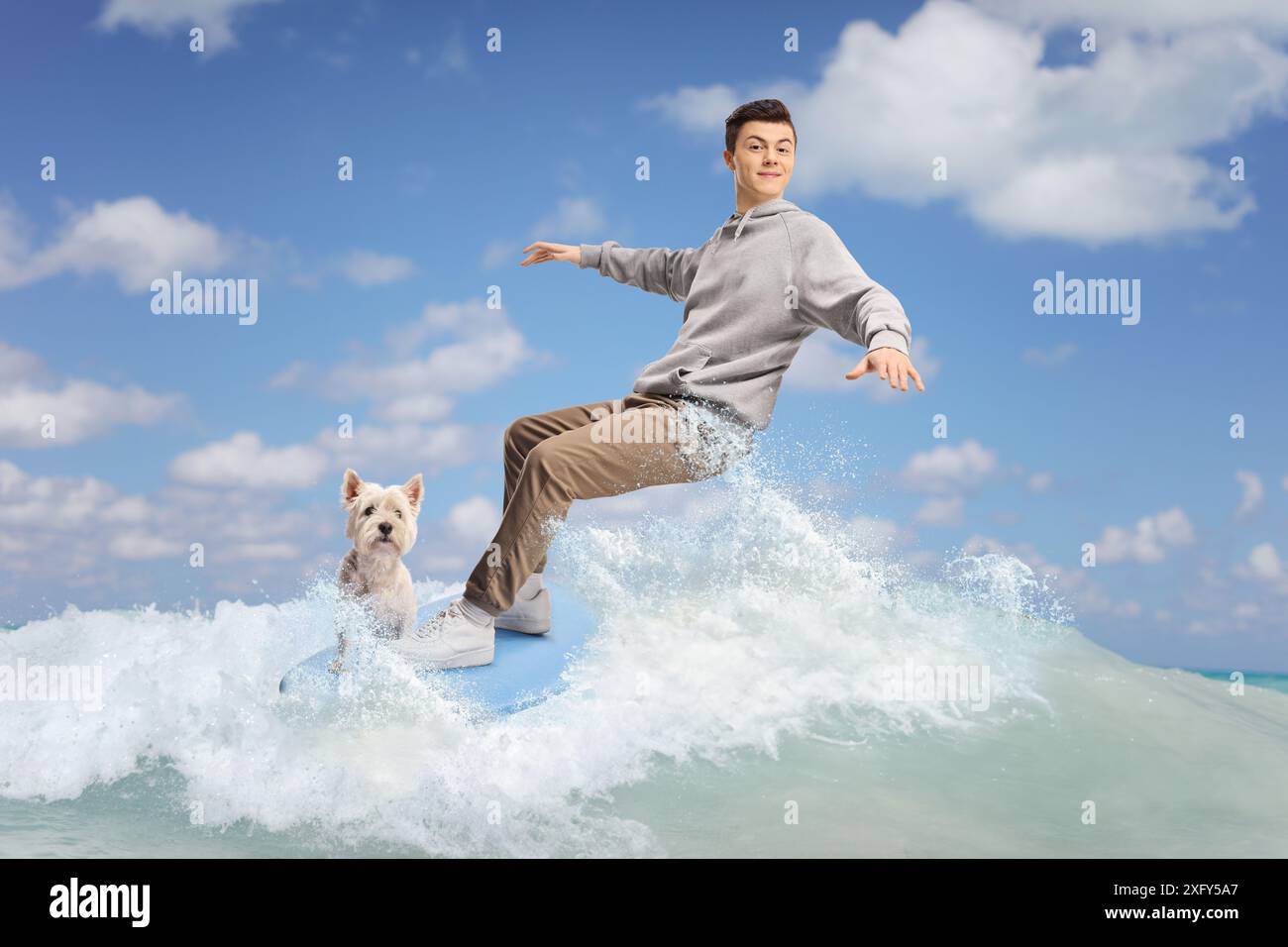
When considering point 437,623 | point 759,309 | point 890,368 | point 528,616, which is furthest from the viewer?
point 528,616

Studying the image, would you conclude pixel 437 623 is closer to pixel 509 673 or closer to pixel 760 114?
pixel 509 673

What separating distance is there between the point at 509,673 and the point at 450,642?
0.43 metres

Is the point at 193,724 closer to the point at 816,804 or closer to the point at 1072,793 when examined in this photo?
the point at 816,804

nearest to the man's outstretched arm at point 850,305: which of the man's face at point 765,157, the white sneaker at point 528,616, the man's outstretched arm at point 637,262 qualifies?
the man's face at point 765,157

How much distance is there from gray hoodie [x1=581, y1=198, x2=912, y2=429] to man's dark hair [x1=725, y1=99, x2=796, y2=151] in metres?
0.40

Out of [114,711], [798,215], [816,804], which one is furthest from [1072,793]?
[114,711]

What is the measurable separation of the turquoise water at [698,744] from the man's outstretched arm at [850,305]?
0.94 m

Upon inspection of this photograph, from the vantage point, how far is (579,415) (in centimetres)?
498

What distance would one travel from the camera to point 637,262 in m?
5.42

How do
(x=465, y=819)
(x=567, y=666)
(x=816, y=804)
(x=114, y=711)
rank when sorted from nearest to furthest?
(x=465, y=819) < (x=816, y=804) < (x=114, y=711) < (x=567, y=666)

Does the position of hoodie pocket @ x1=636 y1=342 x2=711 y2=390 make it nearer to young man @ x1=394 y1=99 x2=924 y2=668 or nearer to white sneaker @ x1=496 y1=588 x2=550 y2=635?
young man @ x1=394 y1=99 x2=924 y2=668

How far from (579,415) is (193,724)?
2.31 m

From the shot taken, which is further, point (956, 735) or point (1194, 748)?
point (1194, 748)

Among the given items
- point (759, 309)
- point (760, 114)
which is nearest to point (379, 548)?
point (759, 309)
